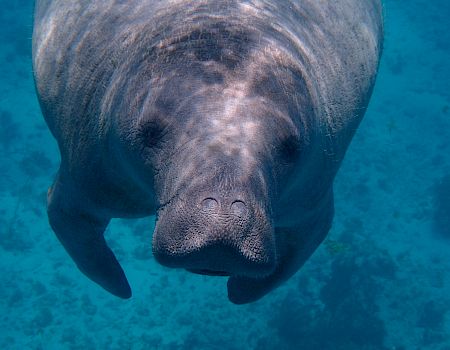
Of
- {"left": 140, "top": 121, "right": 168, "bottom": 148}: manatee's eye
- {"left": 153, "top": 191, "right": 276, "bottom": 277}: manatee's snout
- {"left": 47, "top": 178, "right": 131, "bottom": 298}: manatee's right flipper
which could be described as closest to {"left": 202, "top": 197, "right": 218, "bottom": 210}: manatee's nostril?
{"left": 153, "top": 191, "right": 276, "bottom": 277}: manatee's snout

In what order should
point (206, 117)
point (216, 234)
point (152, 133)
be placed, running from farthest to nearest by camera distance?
point (152, 133), point (206, 117), point (216, 234)

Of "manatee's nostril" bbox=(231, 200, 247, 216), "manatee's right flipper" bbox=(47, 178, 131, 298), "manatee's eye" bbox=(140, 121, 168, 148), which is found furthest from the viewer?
"manatee's right flipper" bbox=(47, 178, 131, 298)

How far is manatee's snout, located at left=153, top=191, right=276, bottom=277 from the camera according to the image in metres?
2.34

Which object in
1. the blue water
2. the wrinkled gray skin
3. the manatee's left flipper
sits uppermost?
the wrinkled gray skin

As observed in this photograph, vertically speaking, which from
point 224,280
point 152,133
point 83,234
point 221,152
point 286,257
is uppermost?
point 221,152

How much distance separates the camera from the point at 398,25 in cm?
2433

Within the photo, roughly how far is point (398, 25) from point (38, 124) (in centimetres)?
1683

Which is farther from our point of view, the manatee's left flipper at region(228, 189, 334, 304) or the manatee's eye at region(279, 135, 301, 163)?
the manatee's left flipper at region(228, 189, 334, 304)

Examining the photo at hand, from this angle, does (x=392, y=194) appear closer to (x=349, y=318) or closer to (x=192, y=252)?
(x=349, y=318)

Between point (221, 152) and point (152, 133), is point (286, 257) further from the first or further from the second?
point (221, 152)

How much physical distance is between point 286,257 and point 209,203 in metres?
3.01

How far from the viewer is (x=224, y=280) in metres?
13.0

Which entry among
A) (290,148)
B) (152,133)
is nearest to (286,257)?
(290,148)

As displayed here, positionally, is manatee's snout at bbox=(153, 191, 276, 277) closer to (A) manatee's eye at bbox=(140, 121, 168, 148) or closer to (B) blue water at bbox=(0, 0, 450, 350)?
(A) manatee's eye at bbox=(140, 121, 168, 148)
